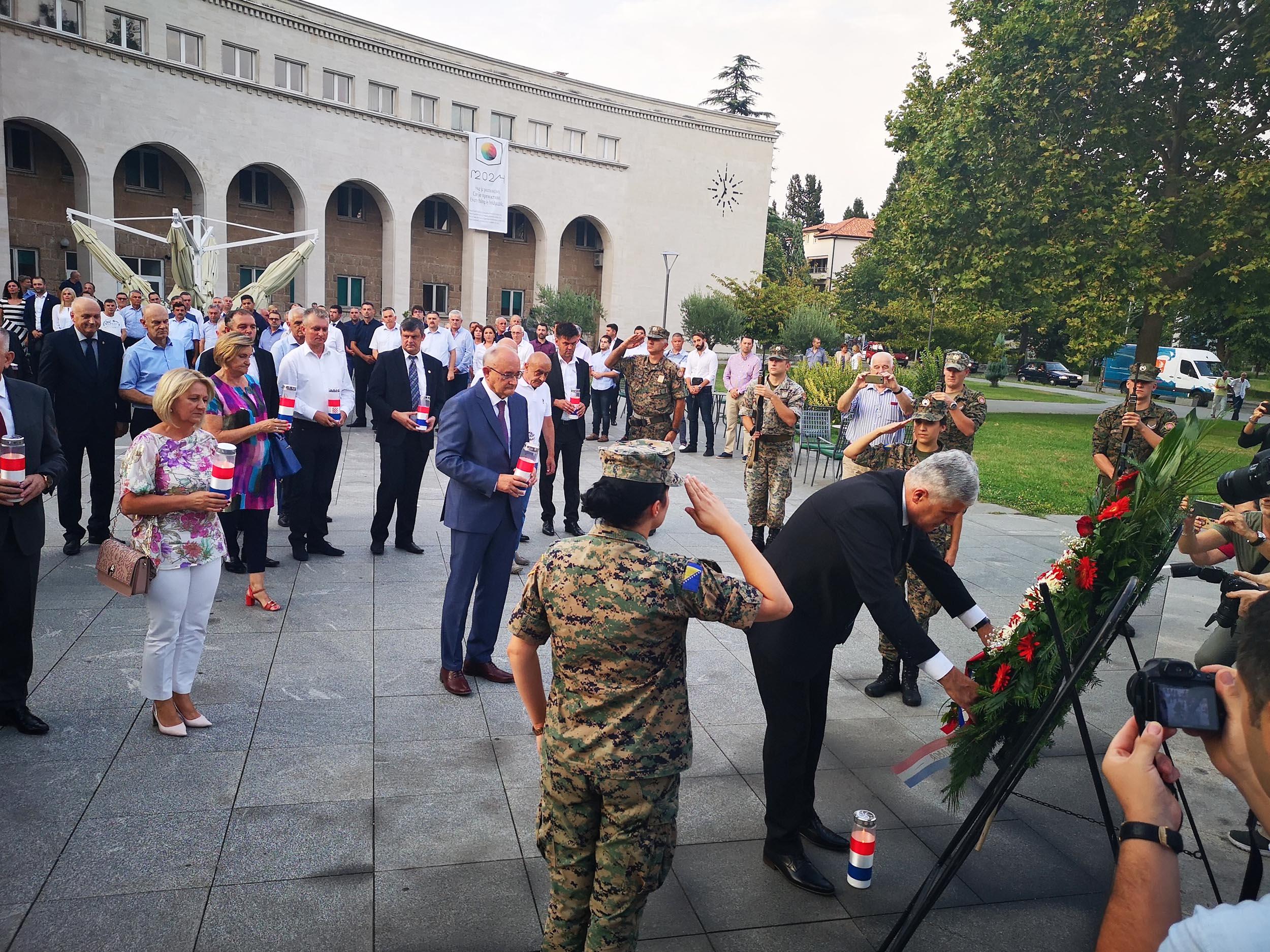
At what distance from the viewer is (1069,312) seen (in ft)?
76.6

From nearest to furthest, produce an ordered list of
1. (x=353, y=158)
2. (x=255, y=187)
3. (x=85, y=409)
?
(x=85, y=409) → (x=255, y=187) → (x=353, y=158)

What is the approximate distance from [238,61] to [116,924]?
35388 mm

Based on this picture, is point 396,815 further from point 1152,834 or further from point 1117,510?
point 1117,510

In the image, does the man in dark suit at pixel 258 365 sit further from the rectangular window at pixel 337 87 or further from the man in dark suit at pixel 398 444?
the rectangular window at pixel 337 87

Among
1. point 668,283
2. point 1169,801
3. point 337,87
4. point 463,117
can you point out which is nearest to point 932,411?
point 1169,801

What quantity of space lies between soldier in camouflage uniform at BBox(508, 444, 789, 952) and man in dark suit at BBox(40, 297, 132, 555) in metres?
6.35

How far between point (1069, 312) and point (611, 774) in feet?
80.9

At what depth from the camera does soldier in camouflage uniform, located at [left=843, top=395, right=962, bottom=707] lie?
562 centimetres

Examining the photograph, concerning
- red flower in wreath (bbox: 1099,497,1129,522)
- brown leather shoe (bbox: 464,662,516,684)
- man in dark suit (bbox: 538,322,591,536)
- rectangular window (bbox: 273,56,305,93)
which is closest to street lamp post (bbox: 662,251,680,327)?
rectangular window (bbox: 273,56,305,93)

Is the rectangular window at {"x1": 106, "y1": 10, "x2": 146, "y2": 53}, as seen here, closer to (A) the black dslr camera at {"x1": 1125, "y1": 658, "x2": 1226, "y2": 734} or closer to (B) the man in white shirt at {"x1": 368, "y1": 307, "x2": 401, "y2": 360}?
(B) the man in white shirt at {"x1": 368, "y1": 307, "x2": 401, "y2": 360}

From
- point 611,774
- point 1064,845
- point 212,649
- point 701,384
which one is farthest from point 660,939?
point 701,384

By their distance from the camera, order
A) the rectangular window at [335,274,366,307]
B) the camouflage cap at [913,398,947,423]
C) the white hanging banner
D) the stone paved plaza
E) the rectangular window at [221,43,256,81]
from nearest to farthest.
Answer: the stone paved plaza
the camouflage cap at [913,398,947,423]
the rectangular window at [221,43,256,81]
the rectangular window at [335,274,366,307]
the white hanging banner

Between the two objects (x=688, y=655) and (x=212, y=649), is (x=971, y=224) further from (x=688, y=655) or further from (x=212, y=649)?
(x=212, y=649)

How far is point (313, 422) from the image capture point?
7.49 m
